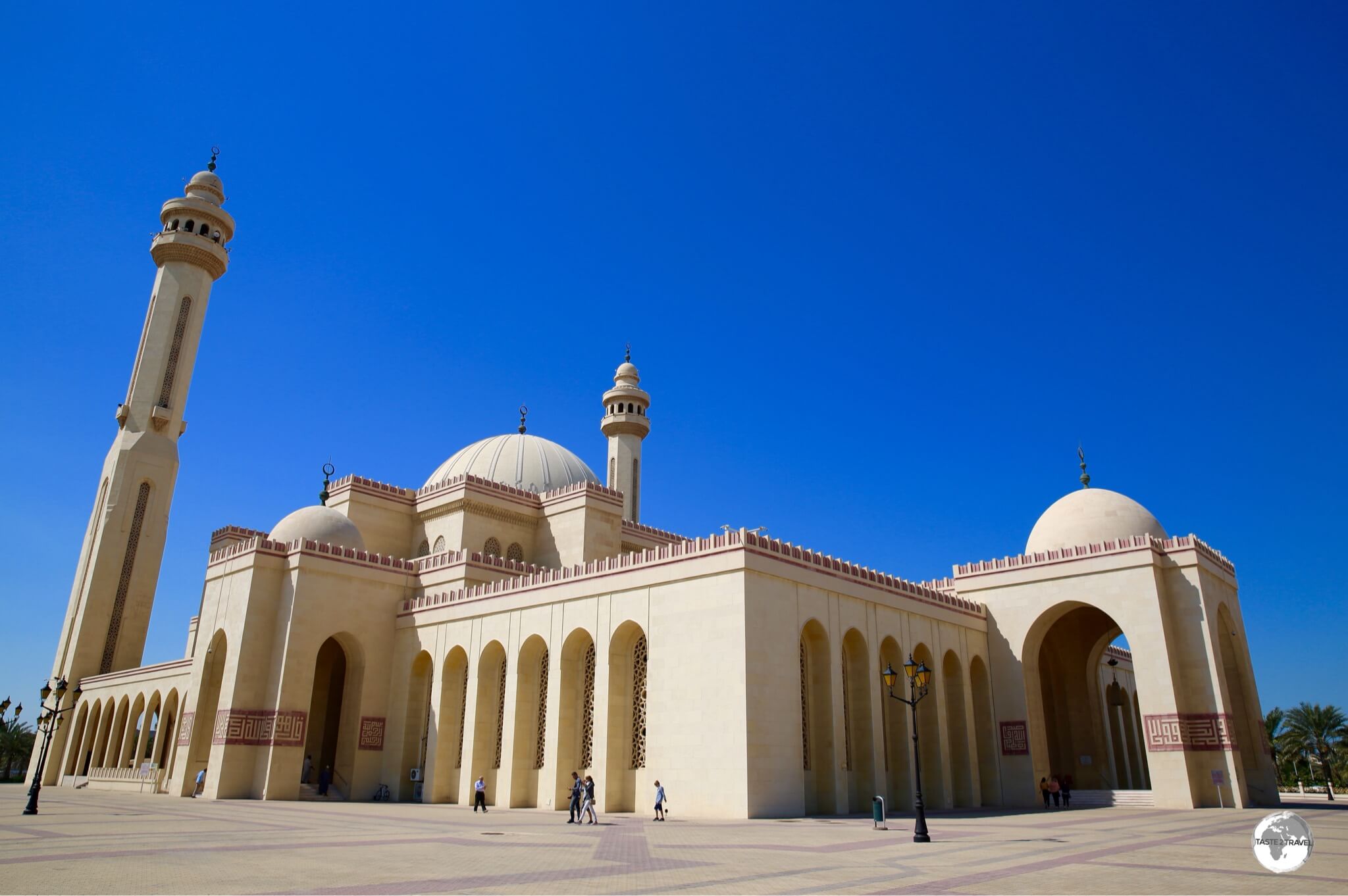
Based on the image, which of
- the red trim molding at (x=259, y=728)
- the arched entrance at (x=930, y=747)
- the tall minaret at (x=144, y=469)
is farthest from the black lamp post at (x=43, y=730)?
the arched entrance at (x=930, y=747)

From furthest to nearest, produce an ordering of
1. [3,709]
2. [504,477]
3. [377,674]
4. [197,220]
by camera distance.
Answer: [197,220]
[504,477]
[377,674]
[3,709]

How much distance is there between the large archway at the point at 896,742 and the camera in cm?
2347

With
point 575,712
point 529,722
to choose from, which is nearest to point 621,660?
point 575,712

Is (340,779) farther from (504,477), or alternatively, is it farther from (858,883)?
(858,883)

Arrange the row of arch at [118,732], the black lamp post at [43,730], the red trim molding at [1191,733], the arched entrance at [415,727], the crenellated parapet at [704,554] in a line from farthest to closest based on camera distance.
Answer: the row of arch at [118,732] < the arched entrance at [415,727] < the red trim molding at [1191,733] < the crenellated parapet at [704,554] < the black lamp post at [43,730]

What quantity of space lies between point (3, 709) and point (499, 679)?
38.5ft

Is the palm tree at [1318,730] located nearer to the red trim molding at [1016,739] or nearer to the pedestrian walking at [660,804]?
the red trim molding at [1016,739]

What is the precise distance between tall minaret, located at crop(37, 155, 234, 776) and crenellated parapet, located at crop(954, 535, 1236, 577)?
31.3 m

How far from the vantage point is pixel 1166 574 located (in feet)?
86.6

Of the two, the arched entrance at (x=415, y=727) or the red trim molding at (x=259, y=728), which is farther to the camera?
the arched entrance at (x=415, y=727)

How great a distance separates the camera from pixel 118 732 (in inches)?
1345

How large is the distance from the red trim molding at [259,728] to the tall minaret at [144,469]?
1329cm

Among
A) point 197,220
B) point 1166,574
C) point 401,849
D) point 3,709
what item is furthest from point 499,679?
point 197,220

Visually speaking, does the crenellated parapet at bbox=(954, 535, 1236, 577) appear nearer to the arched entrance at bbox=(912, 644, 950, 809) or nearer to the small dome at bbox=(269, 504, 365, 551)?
the arched entrance at bbox=(912, 644, 950, 809)
